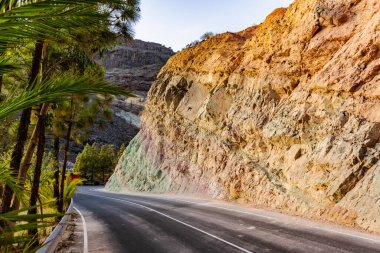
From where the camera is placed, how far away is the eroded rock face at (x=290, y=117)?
1527 cm

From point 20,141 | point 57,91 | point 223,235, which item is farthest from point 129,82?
point 57,91

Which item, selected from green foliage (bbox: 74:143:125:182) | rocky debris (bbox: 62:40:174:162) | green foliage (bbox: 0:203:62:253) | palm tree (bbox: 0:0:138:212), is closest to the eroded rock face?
green foliage (bbox: 0:203:62:253)

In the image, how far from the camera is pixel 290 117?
2045cm

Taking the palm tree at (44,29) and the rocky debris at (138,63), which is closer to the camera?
the palm tree at (44,29)

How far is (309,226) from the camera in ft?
42.6

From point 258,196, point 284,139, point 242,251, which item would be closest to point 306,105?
point 284,139

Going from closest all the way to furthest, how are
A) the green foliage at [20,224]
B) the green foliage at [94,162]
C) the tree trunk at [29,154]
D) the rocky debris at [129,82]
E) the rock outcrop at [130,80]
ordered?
the green foliage at [20,224] → the tree trunk at [29,154] → the green foliage at [94,162] → the rocky debris at [129,82] → the rock outcrop at [130,80]

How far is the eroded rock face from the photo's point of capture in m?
15.3

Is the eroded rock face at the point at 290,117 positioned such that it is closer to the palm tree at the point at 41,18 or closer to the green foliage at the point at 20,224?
the green foliage at the point at 20,224

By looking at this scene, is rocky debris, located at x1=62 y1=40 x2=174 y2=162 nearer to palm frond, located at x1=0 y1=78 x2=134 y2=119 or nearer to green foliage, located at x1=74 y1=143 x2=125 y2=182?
green foliage, located at x1=74 y1=143 x2=125 y2=182

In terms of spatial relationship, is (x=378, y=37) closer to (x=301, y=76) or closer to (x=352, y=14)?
(x=352, y=14)

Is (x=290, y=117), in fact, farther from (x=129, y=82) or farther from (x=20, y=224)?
(x=129, y=82)

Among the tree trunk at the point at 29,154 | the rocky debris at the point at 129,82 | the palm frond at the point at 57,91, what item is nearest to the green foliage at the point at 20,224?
the palm frond at the point at 57,91

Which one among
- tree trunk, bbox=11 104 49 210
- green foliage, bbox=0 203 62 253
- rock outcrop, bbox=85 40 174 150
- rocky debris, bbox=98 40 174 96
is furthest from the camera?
rocky debris, bbox=98 40 174 96
